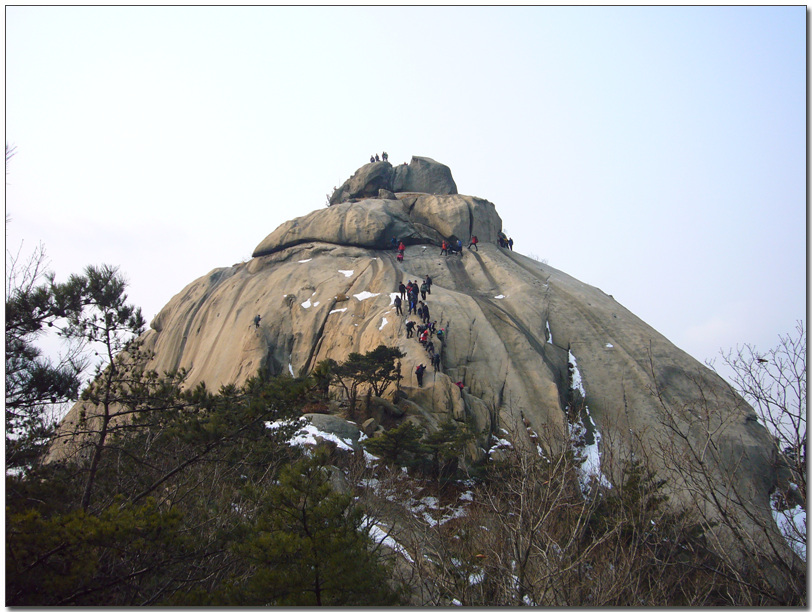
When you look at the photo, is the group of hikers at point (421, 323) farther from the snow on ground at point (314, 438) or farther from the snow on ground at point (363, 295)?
the snow on ground at point (314, 438)

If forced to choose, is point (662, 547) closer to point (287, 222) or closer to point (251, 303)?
point (251, 303)

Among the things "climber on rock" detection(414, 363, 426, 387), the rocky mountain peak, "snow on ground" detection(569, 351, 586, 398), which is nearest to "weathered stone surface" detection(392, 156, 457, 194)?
the rocky mountain peak

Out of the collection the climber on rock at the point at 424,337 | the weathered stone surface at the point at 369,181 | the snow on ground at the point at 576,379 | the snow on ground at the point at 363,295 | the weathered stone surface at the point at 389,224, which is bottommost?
the snow on ground at the point at 576,379

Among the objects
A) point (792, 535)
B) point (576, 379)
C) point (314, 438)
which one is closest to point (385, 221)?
point (576, 379)

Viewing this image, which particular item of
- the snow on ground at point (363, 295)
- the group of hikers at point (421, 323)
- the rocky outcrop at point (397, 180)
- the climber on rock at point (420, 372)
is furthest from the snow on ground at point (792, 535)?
the rocky outcrop at point (397, 180)

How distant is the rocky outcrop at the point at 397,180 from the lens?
156ft

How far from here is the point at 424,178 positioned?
48.8 meters

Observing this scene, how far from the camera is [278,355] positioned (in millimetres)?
30391

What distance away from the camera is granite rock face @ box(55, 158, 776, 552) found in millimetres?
25053

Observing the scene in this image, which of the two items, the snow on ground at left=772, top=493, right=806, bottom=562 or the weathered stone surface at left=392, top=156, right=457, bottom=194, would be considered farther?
the weathered stone surface at left=392, top=156, right=457, bottom=194

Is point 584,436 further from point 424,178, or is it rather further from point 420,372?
point 424,178

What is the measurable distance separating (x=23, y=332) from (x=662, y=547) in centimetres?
1437

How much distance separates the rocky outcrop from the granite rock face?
522 cm

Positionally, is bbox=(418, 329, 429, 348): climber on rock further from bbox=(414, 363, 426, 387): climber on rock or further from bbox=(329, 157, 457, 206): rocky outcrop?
bbox=(329, 157, 457, 206): rocky outcrop
